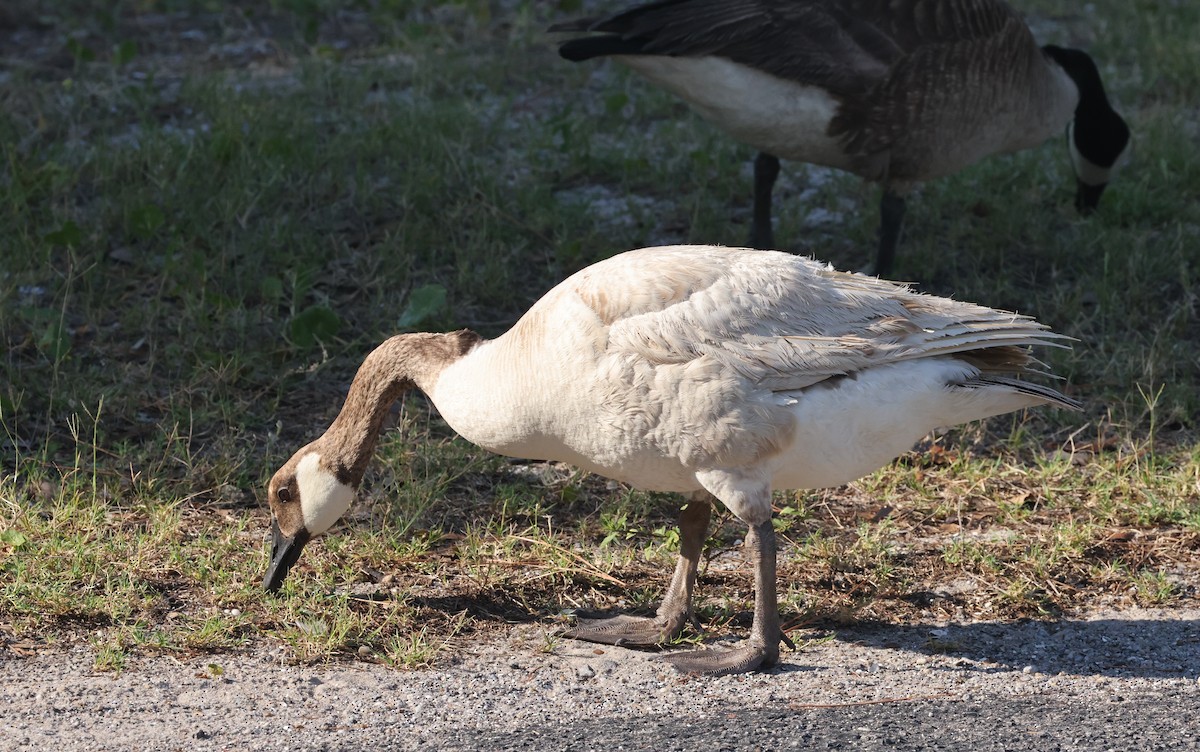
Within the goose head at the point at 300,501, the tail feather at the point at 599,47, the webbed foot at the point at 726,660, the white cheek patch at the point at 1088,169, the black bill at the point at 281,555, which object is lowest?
the webbed foot at the point at 726,660

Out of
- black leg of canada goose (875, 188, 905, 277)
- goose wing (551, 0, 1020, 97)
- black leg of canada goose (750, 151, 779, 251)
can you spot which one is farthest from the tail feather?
black leg of canada goose (875, 188, 905, 277)

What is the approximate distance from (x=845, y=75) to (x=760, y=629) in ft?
9.75

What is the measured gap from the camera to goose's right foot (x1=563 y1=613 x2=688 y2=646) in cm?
400

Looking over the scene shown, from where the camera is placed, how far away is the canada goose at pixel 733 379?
3666 millimetres

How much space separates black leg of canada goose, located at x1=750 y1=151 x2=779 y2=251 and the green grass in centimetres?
27

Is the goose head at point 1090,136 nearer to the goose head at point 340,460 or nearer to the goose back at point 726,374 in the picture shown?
the goose back at point 726,374

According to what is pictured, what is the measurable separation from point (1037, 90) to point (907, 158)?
3.14 ft

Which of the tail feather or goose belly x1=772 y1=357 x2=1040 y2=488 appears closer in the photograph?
goose belly x1=772 y1=357 x2=1040 y2=488

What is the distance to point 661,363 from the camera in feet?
12.0

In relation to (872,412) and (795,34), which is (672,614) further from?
(795,34)

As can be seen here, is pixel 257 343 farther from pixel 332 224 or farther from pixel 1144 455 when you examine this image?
pixel 1144 455

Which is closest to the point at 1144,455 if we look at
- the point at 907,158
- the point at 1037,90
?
the point at 907,158

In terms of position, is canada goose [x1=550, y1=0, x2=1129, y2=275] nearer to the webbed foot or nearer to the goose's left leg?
the goose's left leg

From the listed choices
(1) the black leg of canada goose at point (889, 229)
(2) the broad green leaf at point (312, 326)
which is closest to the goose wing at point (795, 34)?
(1) the black leg of canada goose at point (889, 229)
